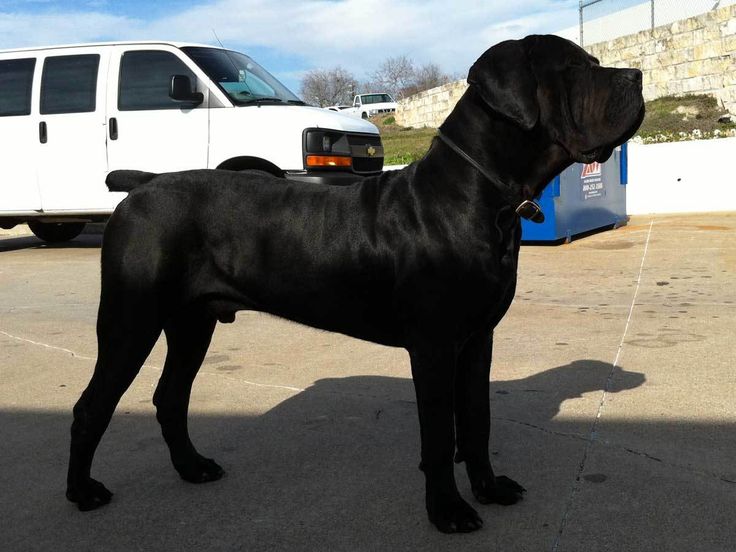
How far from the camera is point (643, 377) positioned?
4250 mm

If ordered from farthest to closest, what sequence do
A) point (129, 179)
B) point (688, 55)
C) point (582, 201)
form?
1. point (688, 55)
2. point (582, 201)
3. point (129, 179)

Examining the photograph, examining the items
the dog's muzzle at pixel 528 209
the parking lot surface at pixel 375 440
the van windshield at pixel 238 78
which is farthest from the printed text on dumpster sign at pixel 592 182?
the dog's muzzle at pixel 528 209

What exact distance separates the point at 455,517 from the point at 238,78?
22.4 ft

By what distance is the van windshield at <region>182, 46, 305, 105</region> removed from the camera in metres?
8.33

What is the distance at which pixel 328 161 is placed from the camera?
8016 mm

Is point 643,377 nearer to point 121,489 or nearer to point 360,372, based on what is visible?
point 360,372

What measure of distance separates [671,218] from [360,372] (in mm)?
8730

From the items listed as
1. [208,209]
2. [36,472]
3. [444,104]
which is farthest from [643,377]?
[444,104]

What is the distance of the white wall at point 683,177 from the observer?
12.2 metres

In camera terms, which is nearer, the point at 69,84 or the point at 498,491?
the point at 498,491

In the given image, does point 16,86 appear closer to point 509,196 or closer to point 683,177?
point 509,196

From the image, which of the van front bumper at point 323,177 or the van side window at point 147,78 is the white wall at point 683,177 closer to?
the van front bumper at point 323,177

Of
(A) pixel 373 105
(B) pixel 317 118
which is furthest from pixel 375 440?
(A) pixel 373 105

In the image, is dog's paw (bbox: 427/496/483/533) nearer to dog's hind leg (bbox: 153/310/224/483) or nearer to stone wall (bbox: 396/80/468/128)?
dog's hind leg (bbox: 153/310/224/483)
